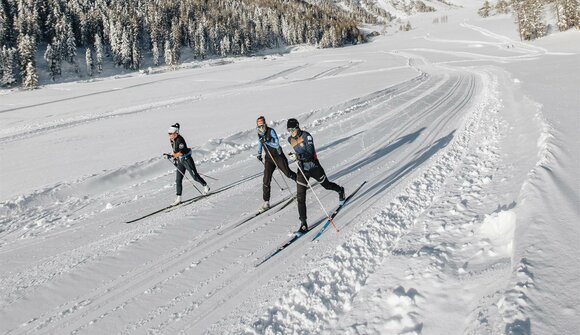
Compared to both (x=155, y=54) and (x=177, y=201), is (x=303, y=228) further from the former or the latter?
(x=155, y=54)

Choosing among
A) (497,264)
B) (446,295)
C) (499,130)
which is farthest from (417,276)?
(499,130)

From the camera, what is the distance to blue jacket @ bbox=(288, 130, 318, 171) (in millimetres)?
7785

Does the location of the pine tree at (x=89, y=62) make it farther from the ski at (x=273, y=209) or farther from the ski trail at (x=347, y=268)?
the ski trail at (x=347, y=268)

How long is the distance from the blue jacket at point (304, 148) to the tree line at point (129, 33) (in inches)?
2965

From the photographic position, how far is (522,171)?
885 centimetres

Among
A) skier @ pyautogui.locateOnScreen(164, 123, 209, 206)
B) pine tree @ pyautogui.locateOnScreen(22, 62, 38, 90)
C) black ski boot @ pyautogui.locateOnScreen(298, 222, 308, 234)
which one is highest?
pine tree @ pyautogui.locateOnScreen(22, 62, 38, 90)

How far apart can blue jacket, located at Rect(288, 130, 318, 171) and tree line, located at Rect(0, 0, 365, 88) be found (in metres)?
75.3

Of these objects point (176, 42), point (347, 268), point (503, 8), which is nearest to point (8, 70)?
point (176, 42)

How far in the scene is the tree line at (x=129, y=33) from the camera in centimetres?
7881

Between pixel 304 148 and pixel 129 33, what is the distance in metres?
98.3

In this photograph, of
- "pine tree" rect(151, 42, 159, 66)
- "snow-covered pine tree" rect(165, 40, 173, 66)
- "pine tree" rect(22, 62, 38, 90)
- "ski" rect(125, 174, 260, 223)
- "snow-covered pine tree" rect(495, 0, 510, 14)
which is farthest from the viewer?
"snow-covered pine tree" rect(495, 0, 510, 14)

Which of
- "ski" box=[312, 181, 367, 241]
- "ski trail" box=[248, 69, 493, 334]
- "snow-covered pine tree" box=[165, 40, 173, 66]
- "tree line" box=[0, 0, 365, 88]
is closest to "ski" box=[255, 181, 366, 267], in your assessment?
"ski" box=[312, 181, 367, 241]

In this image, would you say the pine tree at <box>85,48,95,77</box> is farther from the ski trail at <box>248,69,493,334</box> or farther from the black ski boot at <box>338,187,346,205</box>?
the ski trail at <box>248,69,493,334</box>

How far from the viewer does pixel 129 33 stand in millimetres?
92000
